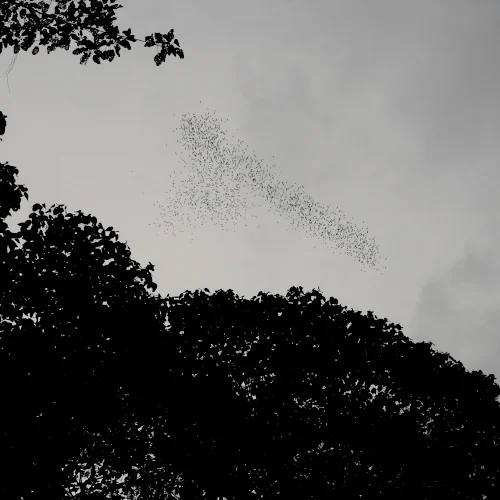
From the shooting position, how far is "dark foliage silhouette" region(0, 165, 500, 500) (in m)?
14.5

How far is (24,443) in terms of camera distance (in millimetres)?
14188

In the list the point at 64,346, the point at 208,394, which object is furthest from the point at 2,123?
the point at 208,394

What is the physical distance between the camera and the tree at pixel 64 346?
1401cm

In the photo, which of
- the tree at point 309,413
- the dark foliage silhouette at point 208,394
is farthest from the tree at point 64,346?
the tree at point 309,413

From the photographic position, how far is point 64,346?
1516 cm

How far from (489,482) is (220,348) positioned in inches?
621

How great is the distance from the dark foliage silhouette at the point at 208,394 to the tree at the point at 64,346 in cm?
4

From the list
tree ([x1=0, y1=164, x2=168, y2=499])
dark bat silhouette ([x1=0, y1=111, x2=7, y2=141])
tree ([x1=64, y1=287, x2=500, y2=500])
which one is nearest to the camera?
dark bat silhouette ([x1=0, y1=111, x2=7, y2=141])

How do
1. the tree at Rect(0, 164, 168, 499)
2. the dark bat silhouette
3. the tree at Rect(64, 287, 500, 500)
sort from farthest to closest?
the tree at Rect(64, 287, 500, 500) < the tree at Rect(0, 164, 168, 499) < the dark bat silhouette

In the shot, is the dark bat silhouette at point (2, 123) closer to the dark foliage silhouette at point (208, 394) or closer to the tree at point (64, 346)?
the dark foliage silhouette at point (208, 394)

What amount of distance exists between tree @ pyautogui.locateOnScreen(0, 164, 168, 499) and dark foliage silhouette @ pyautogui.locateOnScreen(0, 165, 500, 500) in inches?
1.7

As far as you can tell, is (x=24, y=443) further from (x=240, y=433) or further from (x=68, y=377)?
(x=240, y=433)

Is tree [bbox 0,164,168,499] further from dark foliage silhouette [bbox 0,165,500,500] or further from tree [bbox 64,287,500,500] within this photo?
tree [bbox 64,287,500,500]

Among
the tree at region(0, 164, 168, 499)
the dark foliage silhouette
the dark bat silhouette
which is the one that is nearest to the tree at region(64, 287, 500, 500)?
the dark foliage silhouette
